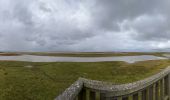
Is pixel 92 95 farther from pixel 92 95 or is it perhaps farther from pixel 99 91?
pixel 99 91

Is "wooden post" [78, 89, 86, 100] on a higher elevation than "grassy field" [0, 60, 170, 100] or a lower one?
higher

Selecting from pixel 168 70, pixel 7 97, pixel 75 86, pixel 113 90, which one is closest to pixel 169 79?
pixel 168 70

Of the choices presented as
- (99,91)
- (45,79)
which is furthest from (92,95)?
(45,79)

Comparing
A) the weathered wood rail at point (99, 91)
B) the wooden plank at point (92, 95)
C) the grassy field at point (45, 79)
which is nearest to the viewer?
the weathered wood rail at point (99, 91)

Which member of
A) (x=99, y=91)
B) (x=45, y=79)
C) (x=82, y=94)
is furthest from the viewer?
(x=45, y=79)

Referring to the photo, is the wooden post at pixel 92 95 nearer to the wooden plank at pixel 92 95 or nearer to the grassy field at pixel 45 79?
the wooden plank at pixel 92 95

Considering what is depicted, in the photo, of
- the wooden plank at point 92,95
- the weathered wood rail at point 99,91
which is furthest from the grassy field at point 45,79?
the wooden plank at point 92,95

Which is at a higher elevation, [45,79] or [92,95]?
[92,95]

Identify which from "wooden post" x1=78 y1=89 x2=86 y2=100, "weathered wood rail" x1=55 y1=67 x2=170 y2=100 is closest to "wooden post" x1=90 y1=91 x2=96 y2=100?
"weathered wood rail" x1=55 y1=67 x2=170 y2=100

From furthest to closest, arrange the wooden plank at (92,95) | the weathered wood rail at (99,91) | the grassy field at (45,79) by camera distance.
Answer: the grassy field at (45,79) → the wooden plank at (92,95) → the weathered wood rail at (99,91)

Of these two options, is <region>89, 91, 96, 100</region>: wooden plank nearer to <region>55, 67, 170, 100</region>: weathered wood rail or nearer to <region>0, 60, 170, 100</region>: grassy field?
<region>55, 67, 170, 100</region>: weathered wood rail

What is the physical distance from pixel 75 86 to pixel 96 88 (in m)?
0.32

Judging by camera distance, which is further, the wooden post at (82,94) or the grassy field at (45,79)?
the grassy field at (45,79)

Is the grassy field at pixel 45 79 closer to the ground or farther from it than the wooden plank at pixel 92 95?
closer to the ground
